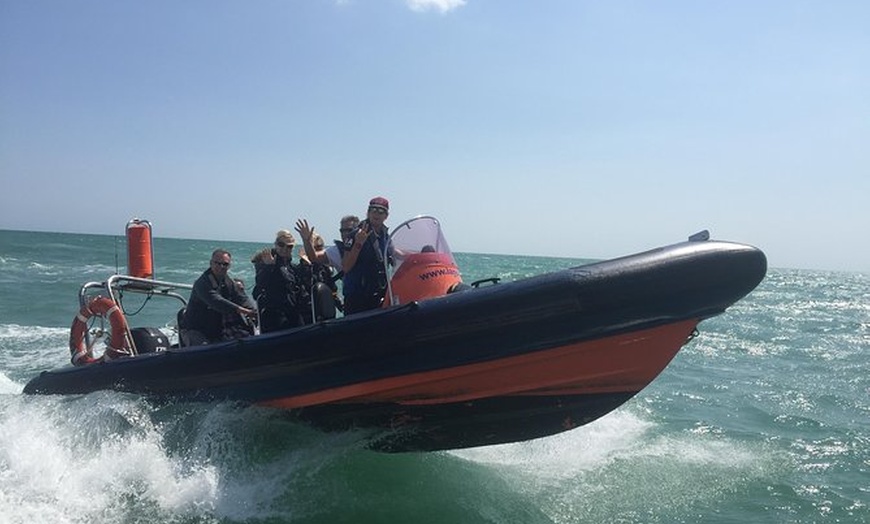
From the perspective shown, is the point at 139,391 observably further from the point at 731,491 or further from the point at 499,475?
the point at 731,491

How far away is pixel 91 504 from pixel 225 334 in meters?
1.55

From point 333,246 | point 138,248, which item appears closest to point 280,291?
point 333,246

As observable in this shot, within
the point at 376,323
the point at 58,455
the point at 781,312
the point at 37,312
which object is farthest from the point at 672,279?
the point at 781,312

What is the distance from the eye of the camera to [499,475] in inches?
214

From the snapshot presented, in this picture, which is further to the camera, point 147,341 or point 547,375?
point 147,341

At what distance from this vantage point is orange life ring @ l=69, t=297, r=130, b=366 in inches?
234

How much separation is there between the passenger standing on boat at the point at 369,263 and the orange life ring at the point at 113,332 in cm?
208

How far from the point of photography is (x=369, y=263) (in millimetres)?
5043

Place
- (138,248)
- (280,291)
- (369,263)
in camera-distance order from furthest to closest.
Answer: (138,248) → (280,291) → (369,263)

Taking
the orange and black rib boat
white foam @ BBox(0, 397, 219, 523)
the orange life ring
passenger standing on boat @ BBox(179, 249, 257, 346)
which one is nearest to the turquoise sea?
white foam @ BBox(0, 397, 219, 523)

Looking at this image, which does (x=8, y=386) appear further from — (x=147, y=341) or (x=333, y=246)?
(x=333, y=246)

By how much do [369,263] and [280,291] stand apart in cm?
69

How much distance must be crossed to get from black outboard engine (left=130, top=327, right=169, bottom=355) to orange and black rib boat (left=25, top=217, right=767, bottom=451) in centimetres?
117

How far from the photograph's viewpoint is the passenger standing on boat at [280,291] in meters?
5.20
